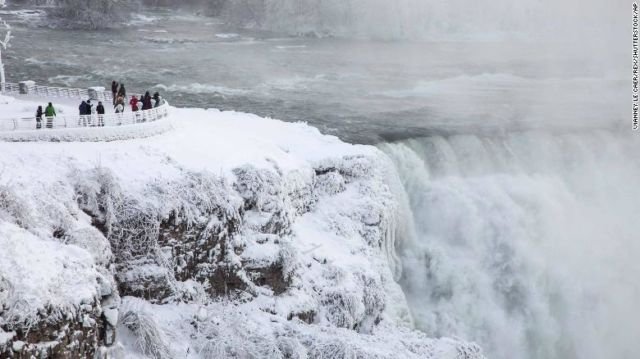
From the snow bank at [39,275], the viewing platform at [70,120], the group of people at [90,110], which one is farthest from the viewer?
the group of people at [90,110]

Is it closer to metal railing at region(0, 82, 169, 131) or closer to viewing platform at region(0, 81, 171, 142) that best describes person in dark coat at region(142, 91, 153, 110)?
metal railing at region(0, 82, 169, 131)

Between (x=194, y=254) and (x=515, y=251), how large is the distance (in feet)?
60.5

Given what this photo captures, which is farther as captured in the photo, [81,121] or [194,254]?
[81,121]

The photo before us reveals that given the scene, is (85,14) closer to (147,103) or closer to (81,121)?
(147,103)

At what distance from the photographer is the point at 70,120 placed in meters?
25.1

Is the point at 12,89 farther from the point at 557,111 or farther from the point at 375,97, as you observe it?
the point at 557,111

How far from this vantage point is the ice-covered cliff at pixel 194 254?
17.8 meters

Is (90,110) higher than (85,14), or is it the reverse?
(90,110)

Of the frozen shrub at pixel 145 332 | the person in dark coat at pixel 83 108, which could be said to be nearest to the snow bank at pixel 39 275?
the frozen shrub at pixel 145 332

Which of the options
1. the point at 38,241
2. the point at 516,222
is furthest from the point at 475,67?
the point at 38,241

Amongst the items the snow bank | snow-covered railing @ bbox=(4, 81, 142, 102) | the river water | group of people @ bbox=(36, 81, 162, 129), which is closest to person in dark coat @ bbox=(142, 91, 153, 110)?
group of people @ bbox=(36, 81, 162, 129)

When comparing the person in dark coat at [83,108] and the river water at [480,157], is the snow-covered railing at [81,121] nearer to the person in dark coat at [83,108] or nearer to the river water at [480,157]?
the person in dark coat at [83,108]

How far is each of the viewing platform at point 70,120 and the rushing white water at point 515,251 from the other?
13.7m

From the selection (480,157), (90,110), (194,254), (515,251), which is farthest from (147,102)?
(480,157)
